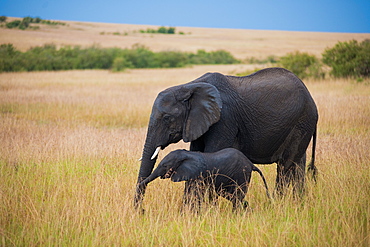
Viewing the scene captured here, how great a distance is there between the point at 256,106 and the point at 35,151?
15.1 feet

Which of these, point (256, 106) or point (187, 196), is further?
point (256, 106)

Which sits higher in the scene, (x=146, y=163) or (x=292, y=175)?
(x=146, y=163)

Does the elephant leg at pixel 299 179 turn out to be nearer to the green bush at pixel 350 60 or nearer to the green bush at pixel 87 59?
the green bush at pixel 350 60

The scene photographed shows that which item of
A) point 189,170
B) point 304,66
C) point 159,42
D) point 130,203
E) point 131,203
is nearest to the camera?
point 189,170

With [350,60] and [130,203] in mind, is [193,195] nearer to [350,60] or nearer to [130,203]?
[130,203]

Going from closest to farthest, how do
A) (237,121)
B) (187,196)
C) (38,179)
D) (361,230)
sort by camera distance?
(361,230) → (187,196) → (237,121) → (38,179)

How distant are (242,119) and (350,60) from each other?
1870 cm

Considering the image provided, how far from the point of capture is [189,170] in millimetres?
5227

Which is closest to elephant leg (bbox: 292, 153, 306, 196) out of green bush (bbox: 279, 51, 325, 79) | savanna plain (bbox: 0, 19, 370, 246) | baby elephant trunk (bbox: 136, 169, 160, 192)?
savanna plain (bbox: 0, 19, 370, 246)

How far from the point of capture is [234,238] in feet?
15.3

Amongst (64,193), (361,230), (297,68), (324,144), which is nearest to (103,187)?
(64,193)

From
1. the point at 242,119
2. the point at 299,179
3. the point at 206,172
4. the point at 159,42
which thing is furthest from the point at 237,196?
the point at 159,42

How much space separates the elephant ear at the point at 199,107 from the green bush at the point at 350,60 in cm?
1820

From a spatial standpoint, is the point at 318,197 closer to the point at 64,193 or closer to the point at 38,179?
the point at 64,193
